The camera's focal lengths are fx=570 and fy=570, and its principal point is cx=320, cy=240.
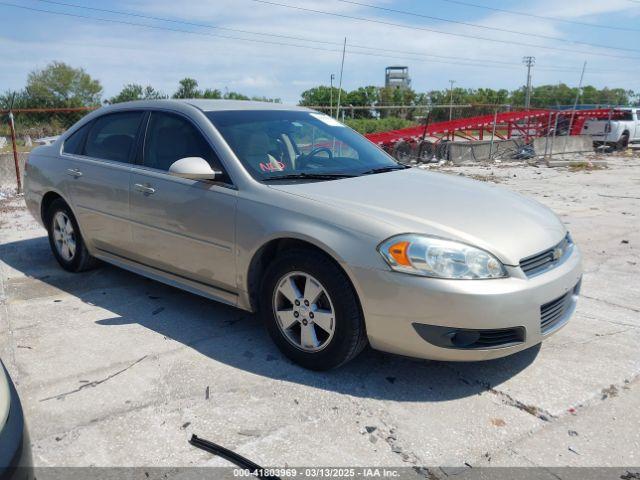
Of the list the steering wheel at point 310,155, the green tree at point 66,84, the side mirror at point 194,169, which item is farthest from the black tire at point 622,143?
the green tree at point 66,84

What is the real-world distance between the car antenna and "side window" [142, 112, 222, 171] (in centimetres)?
182

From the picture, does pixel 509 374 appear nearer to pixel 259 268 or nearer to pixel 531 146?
pixel 259 268

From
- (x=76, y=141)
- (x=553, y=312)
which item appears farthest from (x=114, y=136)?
(x=553, y=312)

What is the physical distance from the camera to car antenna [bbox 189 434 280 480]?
2.47 m

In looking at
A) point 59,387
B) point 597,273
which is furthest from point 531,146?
point 59,387

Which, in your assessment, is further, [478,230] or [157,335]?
[157,335]

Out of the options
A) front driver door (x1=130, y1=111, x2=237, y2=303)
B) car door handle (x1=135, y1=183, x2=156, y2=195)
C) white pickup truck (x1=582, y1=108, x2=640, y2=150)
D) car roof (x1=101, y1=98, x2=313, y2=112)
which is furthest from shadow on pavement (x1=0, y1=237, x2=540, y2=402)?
white pickup truck (x1=582, y1=108, x2=640, y2=150)

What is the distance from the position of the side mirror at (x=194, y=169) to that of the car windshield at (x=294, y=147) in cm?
23

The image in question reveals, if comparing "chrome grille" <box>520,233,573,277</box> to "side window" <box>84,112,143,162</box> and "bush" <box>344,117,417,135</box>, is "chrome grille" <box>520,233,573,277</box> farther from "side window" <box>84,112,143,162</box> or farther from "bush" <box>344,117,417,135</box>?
"bush" <box>344,117,417,135</box>

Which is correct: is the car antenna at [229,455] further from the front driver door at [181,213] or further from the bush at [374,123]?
the bush at [374,123]

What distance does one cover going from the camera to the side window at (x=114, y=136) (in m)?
4.55

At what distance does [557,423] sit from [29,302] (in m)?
3.95

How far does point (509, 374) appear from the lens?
3.36 m

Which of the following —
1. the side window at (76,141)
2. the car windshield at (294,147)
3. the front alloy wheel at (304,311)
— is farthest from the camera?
the side window at (76,141)
